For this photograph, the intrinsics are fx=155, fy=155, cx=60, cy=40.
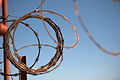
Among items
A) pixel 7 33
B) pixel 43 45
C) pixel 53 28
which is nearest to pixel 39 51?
pixel 43 45

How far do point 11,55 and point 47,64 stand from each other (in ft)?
3.21

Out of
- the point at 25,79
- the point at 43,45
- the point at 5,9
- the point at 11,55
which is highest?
the point at 5,9

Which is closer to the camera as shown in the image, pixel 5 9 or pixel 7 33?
pixel 7 33

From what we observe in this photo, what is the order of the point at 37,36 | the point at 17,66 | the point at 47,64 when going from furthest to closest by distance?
the point at 37,36 → the point at 47,64 → the point at 17,66

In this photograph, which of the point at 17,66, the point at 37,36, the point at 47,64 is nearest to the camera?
the point at 17,66

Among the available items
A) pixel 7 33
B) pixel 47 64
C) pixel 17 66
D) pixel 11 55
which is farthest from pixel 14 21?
pixel 47 64

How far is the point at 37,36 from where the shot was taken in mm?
4477

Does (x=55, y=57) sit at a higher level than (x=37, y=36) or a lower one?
lower

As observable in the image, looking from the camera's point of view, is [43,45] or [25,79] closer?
[25,79]

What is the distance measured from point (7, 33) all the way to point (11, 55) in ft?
1.80

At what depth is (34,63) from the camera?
4246mm

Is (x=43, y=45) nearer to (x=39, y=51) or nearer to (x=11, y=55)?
(x=39, y=51)

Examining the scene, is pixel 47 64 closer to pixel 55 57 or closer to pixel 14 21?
pixel 55 57

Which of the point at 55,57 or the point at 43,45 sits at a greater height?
the point at 43,45
